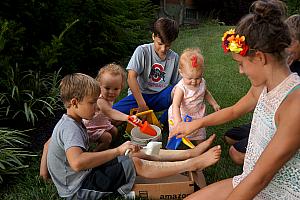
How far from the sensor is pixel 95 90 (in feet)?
8.27

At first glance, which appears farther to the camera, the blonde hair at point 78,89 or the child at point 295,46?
the child at point 295,46

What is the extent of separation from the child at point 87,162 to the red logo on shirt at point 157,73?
135 cm

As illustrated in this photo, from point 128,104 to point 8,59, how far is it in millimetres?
1146

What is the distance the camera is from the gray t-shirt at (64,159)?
2.47 meters

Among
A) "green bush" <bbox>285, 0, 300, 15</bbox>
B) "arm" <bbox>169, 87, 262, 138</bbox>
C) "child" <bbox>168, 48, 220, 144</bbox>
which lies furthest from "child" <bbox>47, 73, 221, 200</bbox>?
"green bush" <bbox>285, 0, 300, 15</bbox>

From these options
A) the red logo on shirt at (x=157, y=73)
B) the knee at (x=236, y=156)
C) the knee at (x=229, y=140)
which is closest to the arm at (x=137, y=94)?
the red logo on shirt at (x=157, y=73)

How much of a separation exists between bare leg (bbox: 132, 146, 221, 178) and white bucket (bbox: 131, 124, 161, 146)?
1.13ft

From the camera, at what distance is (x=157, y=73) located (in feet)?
12.8

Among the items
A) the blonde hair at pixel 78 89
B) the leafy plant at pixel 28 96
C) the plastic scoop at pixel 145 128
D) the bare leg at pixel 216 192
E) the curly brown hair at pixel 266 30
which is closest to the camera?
the curly brown hair at pixel 266 30

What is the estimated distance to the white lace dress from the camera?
6.02ft

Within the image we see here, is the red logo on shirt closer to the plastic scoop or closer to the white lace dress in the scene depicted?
the plastic scoop

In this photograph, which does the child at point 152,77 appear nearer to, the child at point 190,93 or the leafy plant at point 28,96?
the child at point 190,93

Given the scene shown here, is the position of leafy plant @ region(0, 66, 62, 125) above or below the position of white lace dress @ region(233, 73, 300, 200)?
below

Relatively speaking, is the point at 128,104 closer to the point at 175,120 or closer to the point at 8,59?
the point at 175,120
